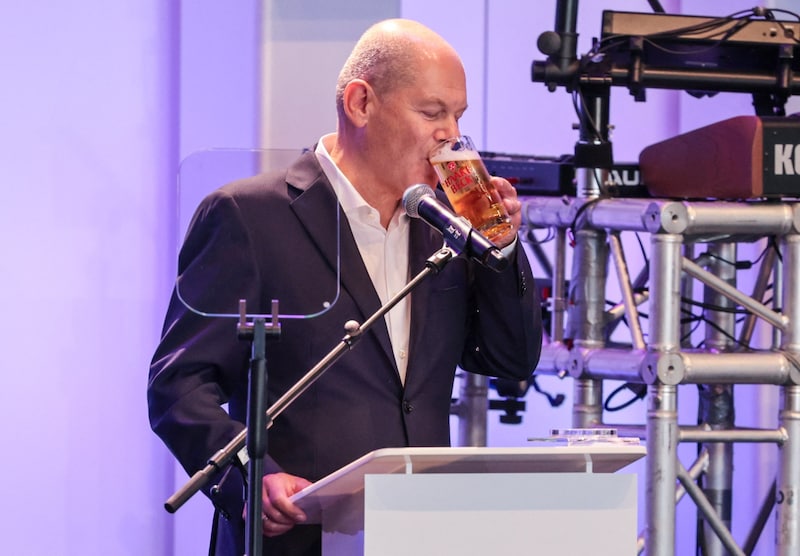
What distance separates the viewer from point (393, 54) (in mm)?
2379

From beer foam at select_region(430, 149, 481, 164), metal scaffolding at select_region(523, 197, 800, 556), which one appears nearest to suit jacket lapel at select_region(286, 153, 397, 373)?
beer foam at select_region(430, 149, 481, 164)

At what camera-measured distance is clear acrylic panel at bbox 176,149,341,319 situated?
202 centimetres

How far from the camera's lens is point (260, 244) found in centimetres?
229

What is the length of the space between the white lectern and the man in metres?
0.51

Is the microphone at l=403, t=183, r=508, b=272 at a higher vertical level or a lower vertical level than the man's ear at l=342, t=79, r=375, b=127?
lower

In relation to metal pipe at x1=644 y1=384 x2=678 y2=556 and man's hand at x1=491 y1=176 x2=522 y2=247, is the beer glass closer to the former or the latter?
man's hand at x1=491 y1=176 x2=522 y2=247

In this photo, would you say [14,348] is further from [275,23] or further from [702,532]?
[702,532]

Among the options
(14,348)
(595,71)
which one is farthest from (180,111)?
(595,71)

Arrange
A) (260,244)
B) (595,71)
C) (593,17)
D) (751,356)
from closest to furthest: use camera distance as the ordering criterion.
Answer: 1. (260,244)
2. (751,356)
3. (595,71)
4. (593,17)

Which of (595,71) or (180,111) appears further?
(180,111)

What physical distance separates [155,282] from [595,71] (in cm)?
141

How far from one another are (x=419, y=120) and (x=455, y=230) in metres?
0.59

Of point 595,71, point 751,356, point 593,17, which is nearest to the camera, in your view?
point 751,356

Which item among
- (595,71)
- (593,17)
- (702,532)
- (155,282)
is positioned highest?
(593,17)
